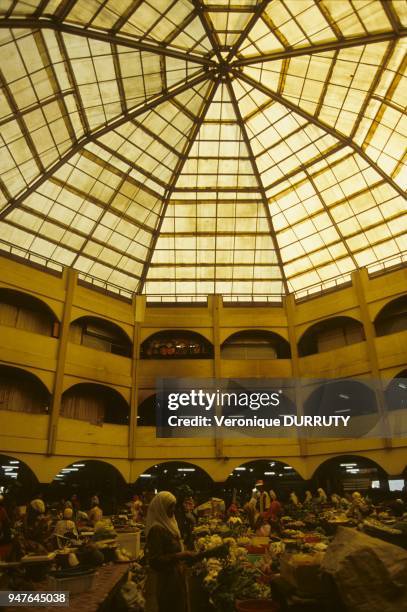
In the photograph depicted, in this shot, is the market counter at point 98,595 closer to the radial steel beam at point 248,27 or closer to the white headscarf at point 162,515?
the white headscarf at point 162,515

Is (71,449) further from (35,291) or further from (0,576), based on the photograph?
(0,576)

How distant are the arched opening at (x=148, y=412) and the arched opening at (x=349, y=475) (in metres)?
12.9

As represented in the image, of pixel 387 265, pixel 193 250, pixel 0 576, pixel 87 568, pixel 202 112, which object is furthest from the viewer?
pixel 193 250

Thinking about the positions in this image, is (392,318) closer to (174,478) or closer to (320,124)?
(320,124)

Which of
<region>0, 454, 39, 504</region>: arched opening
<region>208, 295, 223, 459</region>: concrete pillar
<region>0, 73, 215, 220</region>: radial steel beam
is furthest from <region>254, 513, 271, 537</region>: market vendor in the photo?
<region>0, 73, 215, 220</region>: radial steel beam

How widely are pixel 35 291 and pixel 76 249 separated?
4486 mm

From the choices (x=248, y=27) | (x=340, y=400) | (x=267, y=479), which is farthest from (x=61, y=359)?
(x=248, y=27)

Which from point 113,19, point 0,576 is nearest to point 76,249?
point 113,19

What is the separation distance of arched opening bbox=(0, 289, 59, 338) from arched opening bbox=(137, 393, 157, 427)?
924 centimetres

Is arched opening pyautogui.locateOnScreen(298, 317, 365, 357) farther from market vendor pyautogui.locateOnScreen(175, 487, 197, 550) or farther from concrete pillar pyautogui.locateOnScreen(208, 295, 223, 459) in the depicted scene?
market vendor pyautogui.locateOnScreen(175, 487, 197, 550)

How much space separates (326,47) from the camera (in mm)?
22141

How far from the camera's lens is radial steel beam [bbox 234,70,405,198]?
1022 inches

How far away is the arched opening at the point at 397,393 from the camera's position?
29.0 meters

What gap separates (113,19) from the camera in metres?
20.8
